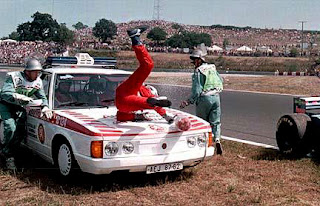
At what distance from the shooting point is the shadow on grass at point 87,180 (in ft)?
18.9

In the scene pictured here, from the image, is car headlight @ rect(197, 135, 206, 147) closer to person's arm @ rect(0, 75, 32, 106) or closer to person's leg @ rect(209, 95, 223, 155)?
person's leg @ rect(209, 95, 223, 155)

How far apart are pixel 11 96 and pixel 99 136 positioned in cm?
180

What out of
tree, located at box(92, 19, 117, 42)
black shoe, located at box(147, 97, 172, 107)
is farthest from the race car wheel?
tree, located at box(92, 19, 117, 42)

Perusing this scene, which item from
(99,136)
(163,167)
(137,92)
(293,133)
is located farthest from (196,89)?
(99,136)

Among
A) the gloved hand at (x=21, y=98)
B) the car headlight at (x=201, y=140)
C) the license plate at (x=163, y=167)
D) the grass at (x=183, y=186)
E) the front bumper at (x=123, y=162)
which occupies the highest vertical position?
the gloved hand at (x=21, y=98)

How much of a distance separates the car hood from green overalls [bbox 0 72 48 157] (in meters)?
0.58

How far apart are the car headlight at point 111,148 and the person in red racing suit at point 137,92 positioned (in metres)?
0.54

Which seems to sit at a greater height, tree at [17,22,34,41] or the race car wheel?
tree at [17,22,34,41]

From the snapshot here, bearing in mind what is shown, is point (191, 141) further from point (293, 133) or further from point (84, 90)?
point (293, 133)

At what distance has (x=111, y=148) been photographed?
538 cm

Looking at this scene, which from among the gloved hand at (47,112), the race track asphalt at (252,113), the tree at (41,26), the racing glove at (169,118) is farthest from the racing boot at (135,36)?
the tree at (41,26)

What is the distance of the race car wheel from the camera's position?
571 centimetres

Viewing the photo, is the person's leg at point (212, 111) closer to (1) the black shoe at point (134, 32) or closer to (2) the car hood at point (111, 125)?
(2) the car hood at point (111, 125)

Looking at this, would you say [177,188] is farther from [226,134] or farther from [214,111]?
[226,134]
